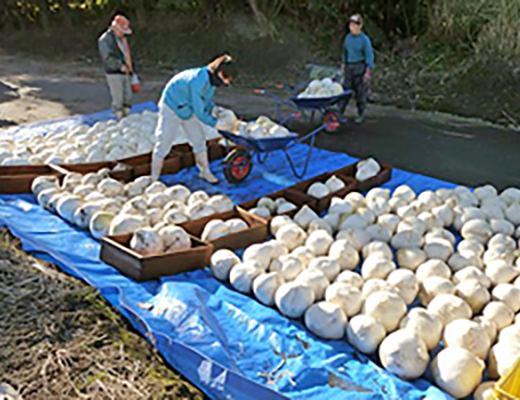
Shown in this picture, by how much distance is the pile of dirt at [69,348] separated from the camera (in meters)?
2.76

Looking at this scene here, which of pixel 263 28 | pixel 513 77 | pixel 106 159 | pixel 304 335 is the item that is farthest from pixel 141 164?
pixel 263 28

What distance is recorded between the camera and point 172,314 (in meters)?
3.24

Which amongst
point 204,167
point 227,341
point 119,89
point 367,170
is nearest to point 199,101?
point 204,167

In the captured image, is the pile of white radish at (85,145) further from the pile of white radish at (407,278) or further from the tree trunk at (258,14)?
the tree trunk at (258,14)

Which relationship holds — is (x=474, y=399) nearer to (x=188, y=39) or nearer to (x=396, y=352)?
(x=396, y=352)

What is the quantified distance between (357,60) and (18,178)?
15.9 feet

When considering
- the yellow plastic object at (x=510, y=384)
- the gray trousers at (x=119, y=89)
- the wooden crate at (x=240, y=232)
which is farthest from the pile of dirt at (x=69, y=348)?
the gray trousers at (x=119, y=89)

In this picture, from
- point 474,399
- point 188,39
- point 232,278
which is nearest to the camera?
point 474,399

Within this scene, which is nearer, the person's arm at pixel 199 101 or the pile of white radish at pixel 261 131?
the person's arm at pixel 199 101

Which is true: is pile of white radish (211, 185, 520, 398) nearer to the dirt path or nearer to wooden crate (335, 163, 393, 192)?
wooden crate (335, 163, 393, 192)

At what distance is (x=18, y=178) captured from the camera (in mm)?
5078

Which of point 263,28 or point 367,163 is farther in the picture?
point 263,28

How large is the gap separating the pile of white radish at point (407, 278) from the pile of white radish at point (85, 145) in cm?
231

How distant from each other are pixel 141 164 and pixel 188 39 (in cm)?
960
